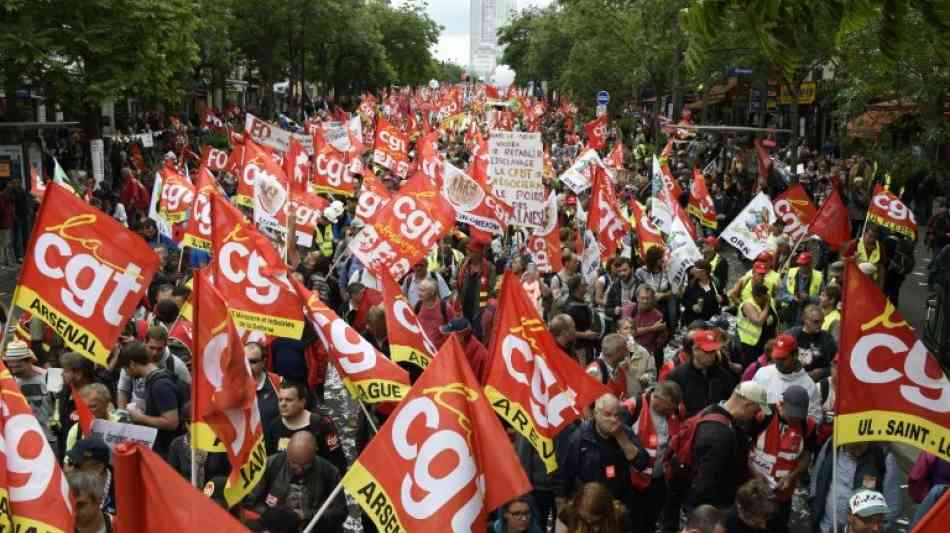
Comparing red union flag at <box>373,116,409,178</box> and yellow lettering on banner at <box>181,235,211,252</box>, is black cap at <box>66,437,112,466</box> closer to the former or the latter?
yellow lettering on banner at <box>181,235,211,252</box>

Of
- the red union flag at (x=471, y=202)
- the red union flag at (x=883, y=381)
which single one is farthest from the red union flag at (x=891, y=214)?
the red union flag at (x=883, y=381)

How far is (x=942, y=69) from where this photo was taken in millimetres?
13000

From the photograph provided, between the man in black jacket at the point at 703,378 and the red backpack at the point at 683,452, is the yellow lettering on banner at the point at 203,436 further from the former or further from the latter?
the man in black jacket at the point at 703,378

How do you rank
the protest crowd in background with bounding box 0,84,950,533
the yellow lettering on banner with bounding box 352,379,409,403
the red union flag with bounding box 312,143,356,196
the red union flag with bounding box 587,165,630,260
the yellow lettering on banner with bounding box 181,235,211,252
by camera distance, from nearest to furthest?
the protest crowd in background with bounding box 0,84,950,533 < the yellow lettering on banner with bounding box 352,379,409,403 < the yellow lettering on banner with bounding box 181,235,211,252 < the red union flag with bounding box 587,165,630,260 < the red union flag with bounding box 312,143,356,196

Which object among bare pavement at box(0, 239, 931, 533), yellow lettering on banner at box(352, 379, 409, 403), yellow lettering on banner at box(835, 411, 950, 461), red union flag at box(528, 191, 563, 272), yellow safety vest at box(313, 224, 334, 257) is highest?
yellow lettering on banner at box(835, 411, 950, 461)

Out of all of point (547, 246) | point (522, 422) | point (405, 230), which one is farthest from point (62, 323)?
point (547, 246)

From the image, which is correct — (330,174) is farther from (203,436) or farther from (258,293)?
(203,436)

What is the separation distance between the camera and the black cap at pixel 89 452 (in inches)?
A: 249

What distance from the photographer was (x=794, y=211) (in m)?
15.8

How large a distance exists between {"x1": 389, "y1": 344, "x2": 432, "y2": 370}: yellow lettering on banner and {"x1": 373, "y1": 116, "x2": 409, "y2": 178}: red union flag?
15.2 m

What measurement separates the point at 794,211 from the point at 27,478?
12.3m

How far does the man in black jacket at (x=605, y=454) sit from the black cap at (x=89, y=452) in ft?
8.67

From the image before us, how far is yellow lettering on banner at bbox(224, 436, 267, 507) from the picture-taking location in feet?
20.5

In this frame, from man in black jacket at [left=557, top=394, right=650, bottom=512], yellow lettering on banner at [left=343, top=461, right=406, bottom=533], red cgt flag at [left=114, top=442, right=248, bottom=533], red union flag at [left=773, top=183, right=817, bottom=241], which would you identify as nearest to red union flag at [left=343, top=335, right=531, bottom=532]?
yellow lettering on banner at [left=343, top=461, right=406, bottom=533]
